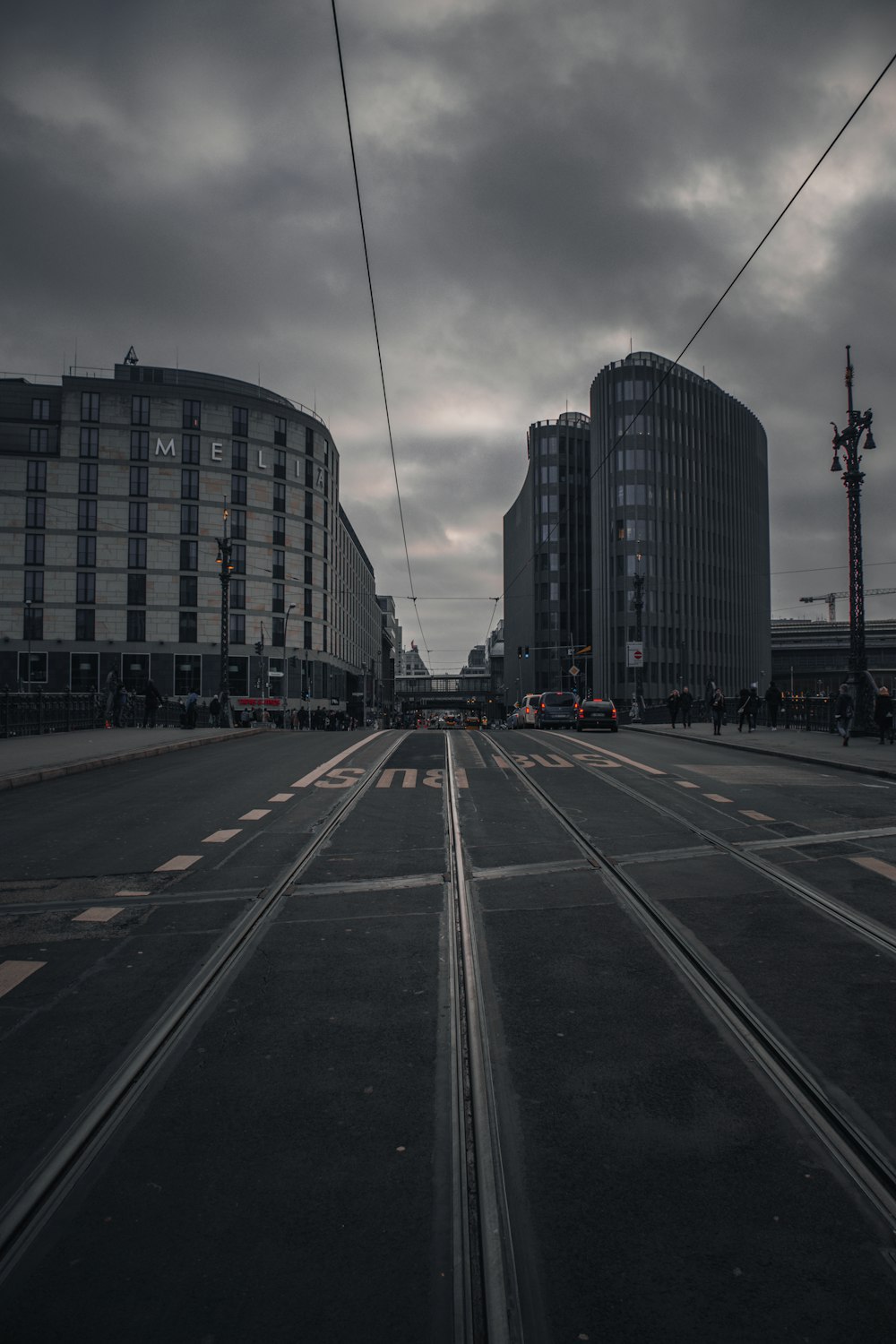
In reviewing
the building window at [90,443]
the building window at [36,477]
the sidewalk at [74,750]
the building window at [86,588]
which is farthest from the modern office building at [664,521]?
the sidewalk at [74,750]

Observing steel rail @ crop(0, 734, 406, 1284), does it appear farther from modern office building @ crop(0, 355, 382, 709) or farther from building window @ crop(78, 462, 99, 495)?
building window @ crop(78, 462, 99, 495)

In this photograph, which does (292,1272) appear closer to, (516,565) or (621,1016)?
(621,1016)

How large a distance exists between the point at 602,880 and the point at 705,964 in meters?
2.08

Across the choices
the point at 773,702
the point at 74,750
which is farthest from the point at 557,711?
the point at 74,750

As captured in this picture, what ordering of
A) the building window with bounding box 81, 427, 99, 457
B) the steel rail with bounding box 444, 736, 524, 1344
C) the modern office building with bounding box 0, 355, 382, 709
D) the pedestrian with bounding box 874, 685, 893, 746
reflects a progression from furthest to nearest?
1. the building window with bounding box 81, 427, 99, 457
2. the modern office building with bounding box 0, 355, 382, 709
3. the pedestrian with bounding box 874, 685, 893, 746
4. the steel rail with bounding box 444, 736, 524, 1344

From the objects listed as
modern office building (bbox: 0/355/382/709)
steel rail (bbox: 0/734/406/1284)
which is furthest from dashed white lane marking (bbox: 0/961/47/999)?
modern office building (bbox: 0/355/382/709)

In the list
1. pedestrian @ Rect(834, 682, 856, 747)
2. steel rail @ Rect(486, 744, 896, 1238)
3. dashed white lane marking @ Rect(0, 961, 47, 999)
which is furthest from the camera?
pedestrian @ Rect(834, 682, 856, 747)

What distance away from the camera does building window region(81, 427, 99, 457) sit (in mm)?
65188

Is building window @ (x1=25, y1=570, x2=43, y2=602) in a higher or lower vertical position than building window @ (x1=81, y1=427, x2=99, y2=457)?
lower

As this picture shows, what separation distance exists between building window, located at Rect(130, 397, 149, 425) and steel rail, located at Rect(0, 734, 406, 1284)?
221 feet

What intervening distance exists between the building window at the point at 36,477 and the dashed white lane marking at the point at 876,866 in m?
67.9

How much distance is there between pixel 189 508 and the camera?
218 ft

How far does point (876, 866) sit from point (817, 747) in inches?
540

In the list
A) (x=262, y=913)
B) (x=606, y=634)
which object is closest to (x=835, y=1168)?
(x=262, y=913)
